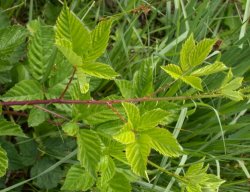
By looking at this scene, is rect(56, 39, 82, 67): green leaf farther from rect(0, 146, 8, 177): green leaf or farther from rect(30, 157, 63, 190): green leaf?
rect(30, 157, 63, 190): green leaf

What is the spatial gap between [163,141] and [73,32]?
241 mm

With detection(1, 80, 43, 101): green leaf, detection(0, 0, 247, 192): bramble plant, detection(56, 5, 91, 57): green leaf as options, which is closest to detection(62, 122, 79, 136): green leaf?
detection(0, 0, 247, 192): bramble plant

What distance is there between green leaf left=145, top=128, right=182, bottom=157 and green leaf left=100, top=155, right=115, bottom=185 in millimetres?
184

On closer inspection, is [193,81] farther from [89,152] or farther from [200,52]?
[89,152]

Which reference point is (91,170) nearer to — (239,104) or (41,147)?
(41,147)

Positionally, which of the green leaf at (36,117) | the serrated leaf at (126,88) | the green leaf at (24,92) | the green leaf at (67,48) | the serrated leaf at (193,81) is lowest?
the green leaf at (36,117)

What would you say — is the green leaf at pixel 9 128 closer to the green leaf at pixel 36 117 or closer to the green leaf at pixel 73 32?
the green leaf at pixel 36 117

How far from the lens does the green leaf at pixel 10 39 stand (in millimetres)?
965

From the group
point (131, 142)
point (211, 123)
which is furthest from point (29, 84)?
point (211, 123)

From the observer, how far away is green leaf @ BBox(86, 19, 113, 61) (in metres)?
0.74

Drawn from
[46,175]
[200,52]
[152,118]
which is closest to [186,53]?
[200,52]

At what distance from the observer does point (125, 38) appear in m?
1.39

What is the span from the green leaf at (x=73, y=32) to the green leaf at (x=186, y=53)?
167 mm

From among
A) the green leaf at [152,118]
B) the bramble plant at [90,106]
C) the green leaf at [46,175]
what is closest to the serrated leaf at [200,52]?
the bramble plant at [90,106]
